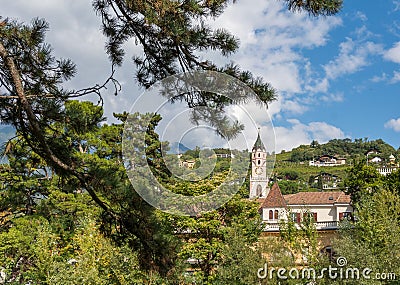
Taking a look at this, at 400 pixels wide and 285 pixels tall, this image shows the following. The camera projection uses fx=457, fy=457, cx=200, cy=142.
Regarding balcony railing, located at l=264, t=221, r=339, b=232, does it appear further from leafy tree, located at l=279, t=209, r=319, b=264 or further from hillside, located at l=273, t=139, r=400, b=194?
hillside, located at l=273, t=139, r=400, b=194

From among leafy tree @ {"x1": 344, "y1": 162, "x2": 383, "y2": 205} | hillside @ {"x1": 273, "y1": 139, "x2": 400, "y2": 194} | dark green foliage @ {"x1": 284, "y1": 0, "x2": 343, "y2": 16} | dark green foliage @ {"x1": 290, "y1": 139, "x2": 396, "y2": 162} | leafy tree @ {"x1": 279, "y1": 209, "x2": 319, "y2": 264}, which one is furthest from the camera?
dark green foliage @ {"x1": 290, "y1": 139, "x2": 396, "y2": 162}

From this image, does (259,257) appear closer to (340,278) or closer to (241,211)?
(340,278)

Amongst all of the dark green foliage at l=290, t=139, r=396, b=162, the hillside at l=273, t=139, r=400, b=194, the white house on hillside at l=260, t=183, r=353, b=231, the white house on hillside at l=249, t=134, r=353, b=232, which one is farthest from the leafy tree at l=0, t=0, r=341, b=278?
the dark green foliage at l=290, t=139, r=396, b=162

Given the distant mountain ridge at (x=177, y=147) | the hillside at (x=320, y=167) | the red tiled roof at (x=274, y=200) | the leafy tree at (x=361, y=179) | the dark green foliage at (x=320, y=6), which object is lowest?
the distant mountain ridge at (x=177, y=147)

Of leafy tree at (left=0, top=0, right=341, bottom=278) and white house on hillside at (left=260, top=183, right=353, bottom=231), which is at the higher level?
white house on hillside at (left=260, top=183, right=353, bottom=231)

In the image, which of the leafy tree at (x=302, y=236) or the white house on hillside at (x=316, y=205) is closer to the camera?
the leafy tree at (x=302, y=236)

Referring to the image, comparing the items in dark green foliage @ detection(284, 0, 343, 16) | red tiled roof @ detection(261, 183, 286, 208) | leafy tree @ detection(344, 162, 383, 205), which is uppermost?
leafy tree @ detection(344, 162, 383, 205)

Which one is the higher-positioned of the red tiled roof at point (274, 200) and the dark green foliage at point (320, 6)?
the red tiled roof at point (274, 200)

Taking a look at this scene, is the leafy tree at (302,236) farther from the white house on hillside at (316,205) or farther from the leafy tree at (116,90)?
the white house on hillside at (316,205)

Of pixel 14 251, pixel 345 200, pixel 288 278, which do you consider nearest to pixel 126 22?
pixel 288 278

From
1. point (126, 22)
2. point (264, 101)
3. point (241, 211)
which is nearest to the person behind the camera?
point (264, 101)

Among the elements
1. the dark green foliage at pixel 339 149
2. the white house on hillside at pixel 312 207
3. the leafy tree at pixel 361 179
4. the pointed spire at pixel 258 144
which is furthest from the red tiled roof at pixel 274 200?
the dark green foliage at pixel 339 149

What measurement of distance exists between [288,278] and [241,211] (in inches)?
135

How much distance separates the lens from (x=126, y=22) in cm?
346
